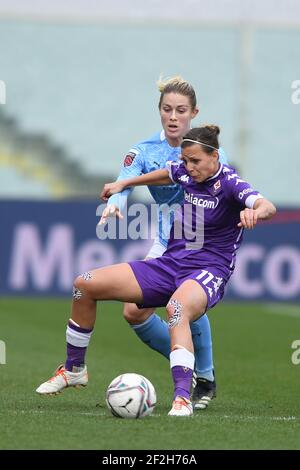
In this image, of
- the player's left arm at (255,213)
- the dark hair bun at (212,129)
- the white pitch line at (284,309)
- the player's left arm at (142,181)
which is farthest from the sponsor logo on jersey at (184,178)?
the white pitch line at (284,309)

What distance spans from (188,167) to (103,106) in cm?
1501

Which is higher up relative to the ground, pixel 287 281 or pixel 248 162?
pixel 248 162

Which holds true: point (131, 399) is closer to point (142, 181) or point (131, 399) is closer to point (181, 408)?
point (181, 408)

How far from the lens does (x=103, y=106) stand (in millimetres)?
21688

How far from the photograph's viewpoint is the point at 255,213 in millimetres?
6289

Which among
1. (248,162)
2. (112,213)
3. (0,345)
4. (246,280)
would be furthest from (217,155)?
(248,162)

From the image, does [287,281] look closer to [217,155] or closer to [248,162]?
[248,162]

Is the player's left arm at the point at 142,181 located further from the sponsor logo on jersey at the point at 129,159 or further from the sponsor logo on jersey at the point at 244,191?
the sponsor logo on jersey at the point at 244,191

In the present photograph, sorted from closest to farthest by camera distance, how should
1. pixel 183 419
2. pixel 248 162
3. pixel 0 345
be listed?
pixel 183 419, pixel 0 345, pixel 248 162

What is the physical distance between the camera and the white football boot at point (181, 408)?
630 centimetres

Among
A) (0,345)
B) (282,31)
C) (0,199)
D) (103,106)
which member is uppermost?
(282,31)

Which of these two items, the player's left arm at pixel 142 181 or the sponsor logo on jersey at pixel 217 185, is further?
the player's left arm at pixel 142 181

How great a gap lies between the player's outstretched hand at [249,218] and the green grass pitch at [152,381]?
1.09 metres

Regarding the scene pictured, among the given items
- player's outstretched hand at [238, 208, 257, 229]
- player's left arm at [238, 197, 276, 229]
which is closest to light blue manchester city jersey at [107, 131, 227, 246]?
player's left arm at [238, 197, 276, 229]
